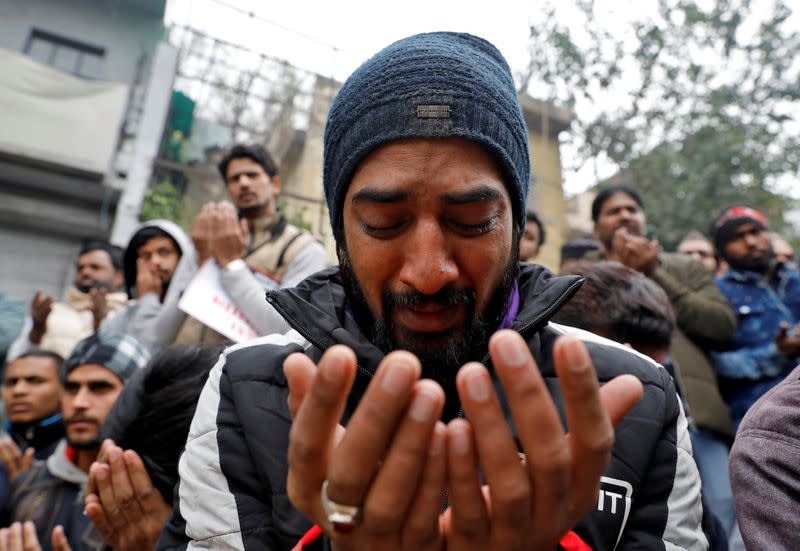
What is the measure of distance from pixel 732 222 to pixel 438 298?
3.40 meters

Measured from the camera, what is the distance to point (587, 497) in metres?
0.88

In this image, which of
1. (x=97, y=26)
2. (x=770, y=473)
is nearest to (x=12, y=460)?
(x=770, y=473)

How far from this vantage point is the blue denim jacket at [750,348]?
341 centimetres

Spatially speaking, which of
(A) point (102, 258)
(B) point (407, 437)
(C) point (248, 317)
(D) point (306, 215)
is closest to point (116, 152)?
(D) point (306, 215)

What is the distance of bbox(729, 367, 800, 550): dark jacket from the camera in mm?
1304

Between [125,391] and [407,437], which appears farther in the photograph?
[125,391]

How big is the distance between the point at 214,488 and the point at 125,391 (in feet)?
4.54

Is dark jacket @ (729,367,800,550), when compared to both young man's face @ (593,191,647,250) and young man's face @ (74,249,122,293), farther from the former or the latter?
young man's face @ (74,249,122,293)

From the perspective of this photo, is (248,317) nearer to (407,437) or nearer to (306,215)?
(407,437)

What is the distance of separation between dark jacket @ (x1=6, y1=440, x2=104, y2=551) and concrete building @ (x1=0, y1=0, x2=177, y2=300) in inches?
286

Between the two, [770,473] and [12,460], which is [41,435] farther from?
[770,473]

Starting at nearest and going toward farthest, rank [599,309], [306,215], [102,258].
Result: [599,309], [102,258], [306,215]

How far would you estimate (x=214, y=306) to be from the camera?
9.53 ft

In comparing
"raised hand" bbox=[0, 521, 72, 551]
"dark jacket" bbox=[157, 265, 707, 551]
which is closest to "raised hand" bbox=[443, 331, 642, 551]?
"dark jacket" bbox=[157, 265, 707, 551]
